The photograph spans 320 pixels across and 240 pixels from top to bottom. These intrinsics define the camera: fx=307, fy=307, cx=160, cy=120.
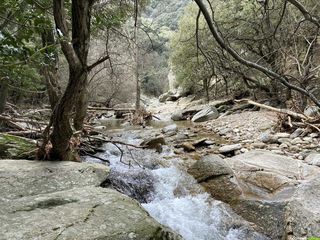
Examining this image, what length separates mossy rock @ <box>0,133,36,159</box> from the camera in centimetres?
470

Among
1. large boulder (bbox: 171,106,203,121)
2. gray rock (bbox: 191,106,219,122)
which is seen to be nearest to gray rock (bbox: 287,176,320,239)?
gray rock (bbox: 191,106,219,122)

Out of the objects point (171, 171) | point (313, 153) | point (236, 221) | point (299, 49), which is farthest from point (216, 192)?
point (299, 49)

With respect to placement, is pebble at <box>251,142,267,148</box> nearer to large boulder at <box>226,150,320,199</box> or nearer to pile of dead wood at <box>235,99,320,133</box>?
pile of dead wood at <box>235,99,320,133</box>

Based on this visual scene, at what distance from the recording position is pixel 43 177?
354 centimetres

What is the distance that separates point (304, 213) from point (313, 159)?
2.28 meters

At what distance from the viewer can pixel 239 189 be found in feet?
14.6

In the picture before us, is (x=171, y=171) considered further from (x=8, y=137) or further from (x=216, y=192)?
(x=8, y=137)

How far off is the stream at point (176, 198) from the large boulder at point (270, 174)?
55cm

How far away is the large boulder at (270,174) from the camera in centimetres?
421

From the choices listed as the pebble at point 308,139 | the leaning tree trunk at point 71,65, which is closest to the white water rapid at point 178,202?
the leaning tree trunk at point 71,65

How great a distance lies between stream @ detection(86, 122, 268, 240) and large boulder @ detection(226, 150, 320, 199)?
0.55 meters

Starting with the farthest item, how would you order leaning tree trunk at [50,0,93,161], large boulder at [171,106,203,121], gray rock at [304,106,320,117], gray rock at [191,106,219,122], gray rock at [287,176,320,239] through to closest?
large boulder at [171,106,203,121]
gray rock at [191,106,219,122]
gray rock at [304,106,320,117]
gray rock at [287,176,320,239]
leaning tree trunk at [50,0,93,161]

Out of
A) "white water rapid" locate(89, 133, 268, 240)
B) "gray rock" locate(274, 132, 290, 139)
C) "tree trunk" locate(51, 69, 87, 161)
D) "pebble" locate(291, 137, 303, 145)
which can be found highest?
"tree trunk" locate(51, 69, 87, 161)

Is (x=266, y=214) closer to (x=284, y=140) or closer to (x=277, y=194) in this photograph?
(x=277, y=194)
